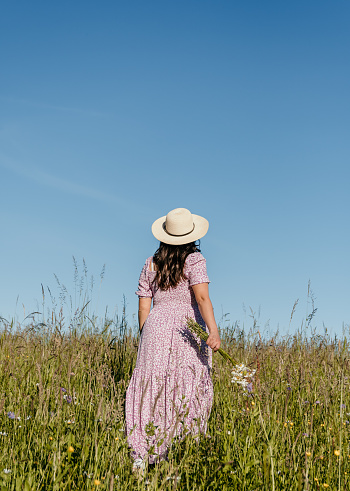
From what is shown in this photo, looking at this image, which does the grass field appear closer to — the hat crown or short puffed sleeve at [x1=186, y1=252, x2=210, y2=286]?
short puffed sleeve at [x1=186, y1=252, x2=210, y2=286]

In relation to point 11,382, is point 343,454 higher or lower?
lower

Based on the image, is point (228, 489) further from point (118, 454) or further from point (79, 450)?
point (79, 450)

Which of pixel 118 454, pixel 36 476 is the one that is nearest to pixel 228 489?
pixel 118 454

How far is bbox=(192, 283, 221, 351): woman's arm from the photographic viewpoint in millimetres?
3602

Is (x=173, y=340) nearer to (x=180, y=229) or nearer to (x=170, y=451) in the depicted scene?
(x=180, y=229)

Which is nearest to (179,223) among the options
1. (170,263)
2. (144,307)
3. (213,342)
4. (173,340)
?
(170,263)

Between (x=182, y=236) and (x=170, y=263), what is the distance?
31 cm

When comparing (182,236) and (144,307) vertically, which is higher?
(182,236)

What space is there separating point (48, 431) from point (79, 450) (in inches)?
14.1

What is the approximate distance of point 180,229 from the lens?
4254 mm

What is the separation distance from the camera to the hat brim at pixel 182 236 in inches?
165

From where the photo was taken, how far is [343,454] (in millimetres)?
2846

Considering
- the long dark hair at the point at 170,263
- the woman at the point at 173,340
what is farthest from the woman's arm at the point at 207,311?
the long dark hair at the point at 170,263

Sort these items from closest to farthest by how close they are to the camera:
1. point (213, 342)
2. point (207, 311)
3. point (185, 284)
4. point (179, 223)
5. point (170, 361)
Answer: point (213, 342)
point (207, 311)
point (170, 361)
point (185, 284)
point (179, 223)
